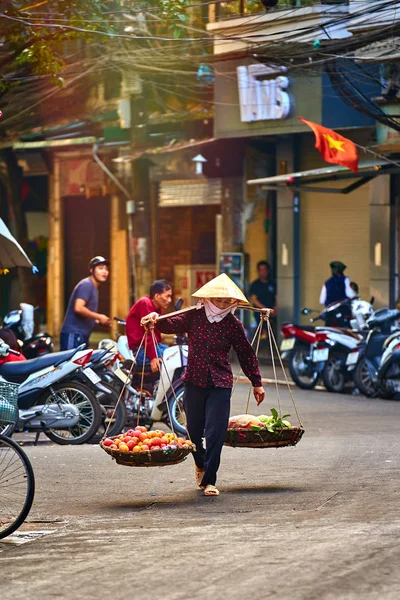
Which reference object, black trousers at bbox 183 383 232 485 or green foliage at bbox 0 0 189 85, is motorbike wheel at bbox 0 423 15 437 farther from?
green foliage at bbox 0 0 189 85

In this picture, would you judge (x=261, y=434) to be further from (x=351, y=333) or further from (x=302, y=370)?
(x=302, y=370)

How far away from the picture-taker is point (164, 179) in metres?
26.5

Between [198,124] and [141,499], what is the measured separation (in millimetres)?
17483

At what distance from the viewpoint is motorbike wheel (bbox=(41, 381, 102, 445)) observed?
12078 mm

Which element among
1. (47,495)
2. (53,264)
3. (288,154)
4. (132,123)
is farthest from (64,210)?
(47,495)

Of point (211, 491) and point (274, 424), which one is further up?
point (274, 424)

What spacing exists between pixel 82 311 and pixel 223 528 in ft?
22.5

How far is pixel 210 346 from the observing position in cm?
905

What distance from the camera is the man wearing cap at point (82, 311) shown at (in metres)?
14.1

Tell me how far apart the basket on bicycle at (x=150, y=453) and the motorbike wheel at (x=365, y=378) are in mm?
8530

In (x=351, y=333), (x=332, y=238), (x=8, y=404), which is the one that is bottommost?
(x=351, y=333)

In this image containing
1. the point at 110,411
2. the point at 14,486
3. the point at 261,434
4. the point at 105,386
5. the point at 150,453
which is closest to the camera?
the point at 14,486

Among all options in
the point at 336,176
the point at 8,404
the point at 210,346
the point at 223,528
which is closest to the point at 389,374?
the point at 336,176

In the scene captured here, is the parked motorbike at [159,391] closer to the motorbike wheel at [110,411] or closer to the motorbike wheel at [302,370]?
the motorbike wheel at [110,411]
